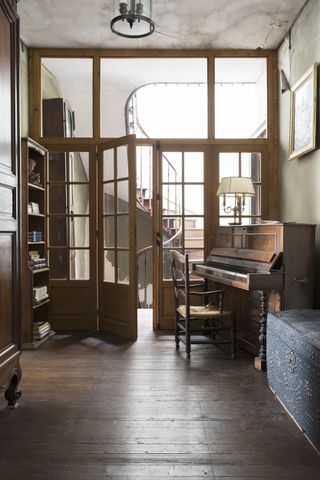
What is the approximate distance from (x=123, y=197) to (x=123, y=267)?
78 centimetres

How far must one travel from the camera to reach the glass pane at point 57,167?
489cm

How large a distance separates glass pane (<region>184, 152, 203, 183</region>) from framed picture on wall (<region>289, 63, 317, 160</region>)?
3.52ft

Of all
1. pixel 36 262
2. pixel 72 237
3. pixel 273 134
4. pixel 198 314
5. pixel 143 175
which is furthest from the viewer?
pixel 143 175

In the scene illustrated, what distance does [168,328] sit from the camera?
4820 mm

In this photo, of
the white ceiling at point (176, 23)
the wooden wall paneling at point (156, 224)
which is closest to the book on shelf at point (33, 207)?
the wooden wall paneling at point (156, 224)

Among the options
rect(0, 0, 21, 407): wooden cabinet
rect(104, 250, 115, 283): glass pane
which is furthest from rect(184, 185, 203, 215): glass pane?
rect(0, 0, 21, 407): wooden cabinet

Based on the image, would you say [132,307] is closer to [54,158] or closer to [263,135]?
[54,158]

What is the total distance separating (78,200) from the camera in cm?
493

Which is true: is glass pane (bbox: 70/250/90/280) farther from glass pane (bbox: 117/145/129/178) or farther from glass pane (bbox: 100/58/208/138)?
glass pane (bbox: 100/58/208/138)

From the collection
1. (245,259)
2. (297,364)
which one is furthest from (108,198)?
(297,364)

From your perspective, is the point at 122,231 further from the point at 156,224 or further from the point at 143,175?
the point at 143,175

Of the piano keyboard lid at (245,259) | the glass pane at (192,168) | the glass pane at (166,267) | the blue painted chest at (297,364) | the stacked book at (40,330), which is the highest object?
the glass pane at (192,168)

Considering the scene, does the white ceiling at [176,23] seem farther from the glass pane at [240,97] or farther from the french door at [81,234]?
the french door at [81,234]

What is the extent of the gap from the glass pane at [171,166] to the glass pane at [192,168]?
7cm
